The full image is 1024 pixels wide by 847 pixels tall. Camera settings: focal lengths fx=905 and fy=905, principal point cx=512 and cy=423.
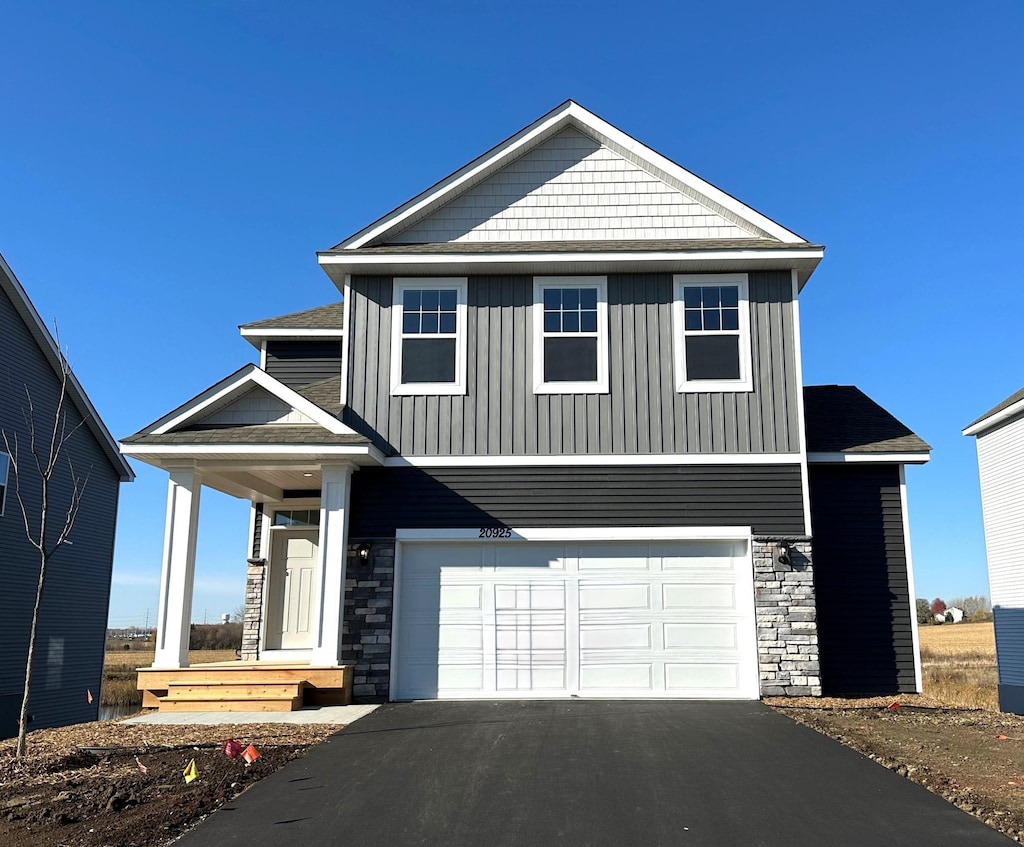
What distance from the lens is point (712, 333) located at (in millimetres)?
12367

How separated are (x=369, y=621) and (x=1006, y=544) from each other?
28.7 ft

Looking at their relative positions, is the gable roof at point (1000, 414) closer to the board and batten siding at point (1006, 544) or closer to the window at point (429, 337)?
the board and batten siding at point (1006, 544)

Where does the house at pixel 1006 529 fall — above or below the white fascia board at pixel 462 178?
below

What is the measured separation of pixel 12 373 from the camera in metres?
15.7

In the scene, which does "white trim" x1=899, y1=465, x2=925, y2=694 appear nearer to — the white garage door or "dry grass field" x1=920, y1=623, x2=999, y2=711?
"dry grass field" x1=920, y1=623, x2=999, y2=711

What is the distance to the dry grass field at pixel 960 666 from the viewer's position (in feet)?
45.5

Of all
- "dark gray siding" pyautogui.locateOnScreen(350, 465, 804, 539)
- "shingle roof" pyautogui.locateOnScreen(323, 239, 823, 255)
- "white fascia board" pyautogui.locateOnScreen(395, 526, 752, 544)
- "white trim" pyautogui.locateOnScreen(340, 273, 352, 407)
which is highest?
"shingle roof" pyautogui.locateOnScreen(323, 239, 823, 255)

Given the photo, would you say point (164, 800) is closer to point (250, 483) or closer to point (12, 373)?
point (250, 483)

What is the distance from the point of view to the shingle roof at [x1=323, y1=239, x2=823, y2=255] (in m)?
12.2

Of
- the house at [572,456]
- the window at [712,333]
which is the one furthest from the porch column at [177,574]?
the window at [712,333]

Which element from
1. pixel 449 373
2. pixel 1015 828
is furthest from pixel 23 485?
pixel 1015 828

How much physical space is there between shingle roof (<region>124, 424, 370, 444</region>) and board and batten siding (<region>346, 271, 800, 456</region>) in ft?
3.21

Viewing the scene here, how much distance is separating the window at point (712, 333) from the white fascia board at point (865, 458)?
1393mm

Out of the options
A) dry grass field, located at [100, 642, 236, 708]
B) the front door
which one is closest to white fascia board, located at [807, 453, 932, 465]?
the front door
